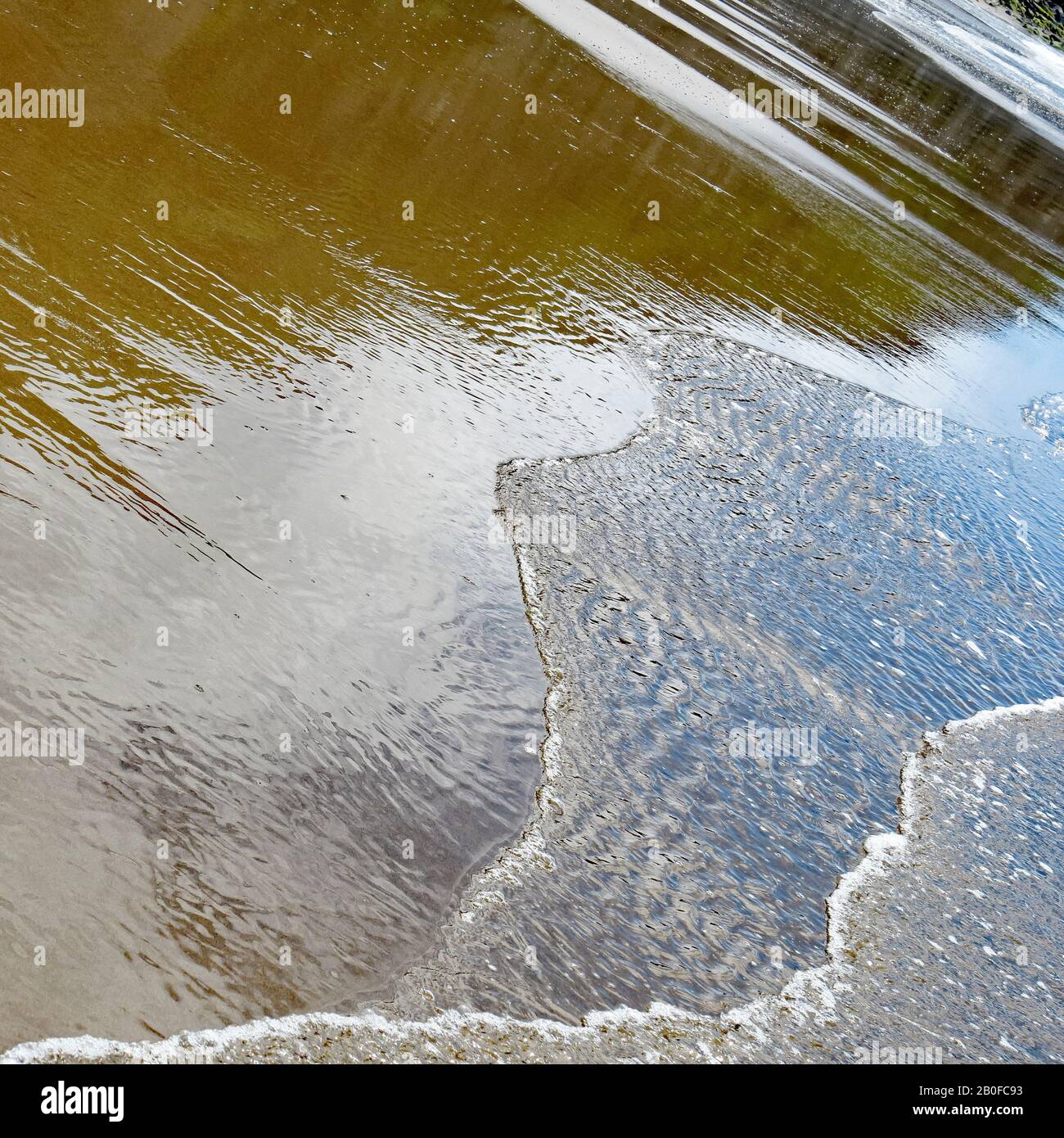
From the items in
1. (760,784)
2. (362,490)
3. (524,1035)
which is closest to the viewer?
(524,1035)

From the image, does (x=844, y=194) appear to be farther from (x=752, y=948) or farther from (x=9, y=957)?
(x=9, y=957)

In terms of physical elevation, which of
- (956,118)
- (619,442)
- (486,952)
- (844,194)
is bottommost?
(486,952)

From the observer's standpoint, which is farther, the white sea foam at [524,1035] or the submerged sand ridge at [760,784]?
the submerged sand ridge at [760,784]

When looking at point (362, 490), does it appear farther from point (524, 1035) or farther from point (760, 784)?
point (524, 1035)

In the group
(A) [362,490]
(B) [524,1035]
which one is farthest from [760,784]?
(A) [362,490]

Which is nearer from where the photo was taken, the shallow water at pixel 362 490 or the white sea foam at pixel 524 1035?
the white sea foam at pixel 524 1035

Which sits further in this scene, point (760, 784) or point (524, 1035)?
point (760, 784)
